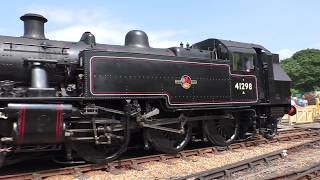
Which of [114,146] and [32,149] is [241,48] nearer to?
[114,146]

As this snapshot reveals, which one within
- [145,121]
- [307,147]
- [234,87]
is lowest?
[307,147]

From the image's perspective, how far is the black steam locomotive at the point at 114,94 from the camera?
729 cm

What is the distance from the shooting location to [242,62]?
36.9 feet

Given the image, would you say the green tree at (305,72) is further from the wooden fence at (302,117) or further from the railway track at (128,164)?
the railway track at (128,164)

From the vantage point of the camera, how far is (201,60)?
9984 millimetres

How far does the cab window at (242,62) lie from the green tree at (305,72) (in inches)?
2043

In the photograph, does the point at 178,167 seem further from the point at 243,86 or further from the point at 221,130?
the point at 243,86

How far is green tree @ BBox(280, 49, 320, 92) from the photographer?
6256 cm

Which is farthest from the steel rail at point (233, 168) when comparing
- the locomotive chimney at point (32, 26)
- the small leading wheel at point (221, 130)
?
the locomotive chimney at point (32, 26)

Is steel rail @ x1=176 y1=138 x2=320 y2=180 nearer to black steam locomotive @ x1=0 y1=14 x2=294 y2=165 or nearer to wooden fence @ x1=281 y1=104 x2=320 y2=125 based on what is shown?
black steam locomotive @ x1=0 y1=14 x2=294 y2=165

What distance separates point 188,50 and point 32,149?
4853 millimetres

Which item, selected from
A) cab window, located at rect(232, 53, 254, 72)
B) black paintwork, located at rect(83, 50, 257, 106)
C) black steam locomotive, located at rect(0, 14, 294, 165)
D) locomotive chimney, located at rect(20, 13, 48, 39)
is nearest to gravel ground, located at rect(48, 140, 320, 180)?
black steam locomotive, located at rect(0, 14, 294, 165)

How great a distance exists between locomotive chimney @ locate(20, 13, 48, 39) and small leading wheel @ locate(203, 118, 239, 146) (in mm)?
4681

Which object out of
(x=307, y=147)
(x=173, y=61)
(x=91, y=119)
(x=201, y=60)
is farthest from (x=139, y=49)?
(x=307, y=147)
